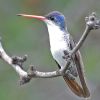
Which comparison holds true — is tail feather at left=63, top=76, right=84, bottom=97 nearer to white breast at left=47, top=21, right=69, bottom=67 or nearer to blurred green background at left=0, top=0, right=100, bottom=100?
white breast at left=47, top=21, right=69, bottom=67

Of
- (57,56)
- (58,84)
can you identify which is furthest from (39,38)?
(57,56)

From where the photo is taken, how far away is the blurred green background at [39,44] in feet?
38.1

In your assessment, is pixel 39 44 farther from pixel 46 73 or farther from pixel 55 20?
pixel 46 73

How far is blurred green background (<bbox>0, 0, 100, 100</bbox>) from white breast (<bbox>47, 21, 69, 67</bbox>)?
4152 mm

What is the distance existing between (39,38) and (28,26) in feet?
1.18

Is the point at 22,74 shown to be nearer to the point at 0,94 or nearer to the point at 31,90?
the point at 0,94

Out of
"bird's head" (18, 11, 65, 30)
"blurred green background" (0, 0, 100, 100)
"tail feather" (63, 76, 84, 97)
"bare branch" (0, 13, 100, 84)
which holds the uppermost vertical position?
"bare branch" (0, 13, 100, 84)

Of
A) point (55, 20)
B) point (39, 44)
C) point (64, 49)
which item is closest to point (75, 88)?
point (64, 49)

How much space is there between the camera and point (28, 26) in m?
12.8

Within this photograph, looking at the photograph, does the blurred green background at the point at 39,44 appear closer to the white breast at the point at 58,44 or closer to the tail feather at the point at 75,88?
the white breast at the point at 58,44

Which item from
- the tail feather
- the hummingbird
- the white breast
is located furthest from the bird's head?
the tail feather

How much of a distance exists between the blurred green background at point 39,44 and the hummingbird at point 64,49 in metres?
3.90

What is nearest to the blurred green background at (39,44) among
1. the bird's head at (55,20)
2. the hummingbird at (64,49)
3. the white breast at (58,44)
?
the bird's head at (55,20)

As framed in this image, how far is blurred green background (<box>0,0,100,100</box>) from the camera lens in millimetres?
11609
